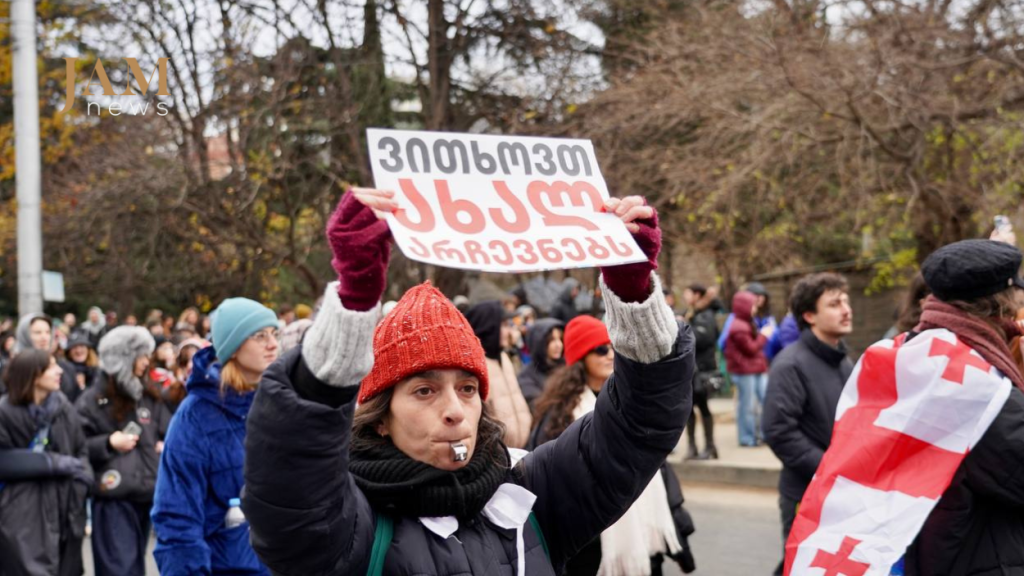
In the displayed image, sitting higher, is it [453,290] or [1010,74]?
[1010,74]

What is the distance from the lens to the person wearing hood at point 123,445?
587 centimetres

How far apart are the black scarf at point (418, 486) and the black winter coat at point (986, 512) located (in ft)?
5.12

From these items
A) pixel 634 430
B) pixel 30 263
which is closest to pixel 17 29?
pixel 30 263

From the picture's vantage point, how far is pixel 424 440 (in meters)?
2.13

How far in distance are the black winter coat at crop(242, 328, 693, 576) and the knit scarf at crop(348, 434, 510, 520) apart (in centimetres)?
4

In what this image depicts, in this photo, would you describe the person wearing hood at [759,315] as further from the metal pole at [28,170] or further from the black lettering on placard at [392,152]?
the black lettering on placard at [392,152]

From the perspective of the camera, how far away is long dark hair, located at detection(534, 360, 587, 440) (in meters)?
4.51

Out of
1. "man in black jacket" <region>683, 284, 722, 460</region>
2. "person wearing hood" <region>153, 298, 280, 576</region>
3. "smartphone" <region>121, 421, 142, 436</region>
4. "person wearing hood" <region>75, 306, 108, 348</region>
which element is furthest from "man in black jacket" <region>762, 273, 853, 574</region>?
"person wearing hood" <region>75, 306, 108, 348</region>

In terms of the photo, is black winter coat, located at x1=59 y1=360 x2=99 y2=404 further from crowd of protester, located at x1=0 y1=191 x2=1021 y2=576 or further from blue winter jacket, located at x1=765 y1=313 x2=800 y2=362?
blue winter jacket, located at x1=765 y1=313 x2=800 y2=362

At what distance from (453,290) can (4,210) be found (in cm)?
1432

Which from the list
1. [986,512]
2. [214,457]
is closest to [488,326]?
[214,457]

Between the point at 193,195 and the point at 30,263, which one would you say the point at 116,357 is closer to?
the point at 30,263

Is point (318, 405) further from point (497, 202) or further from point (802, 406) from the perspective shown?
point (802, 406)

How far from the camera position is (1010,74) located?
10133 millimetres
